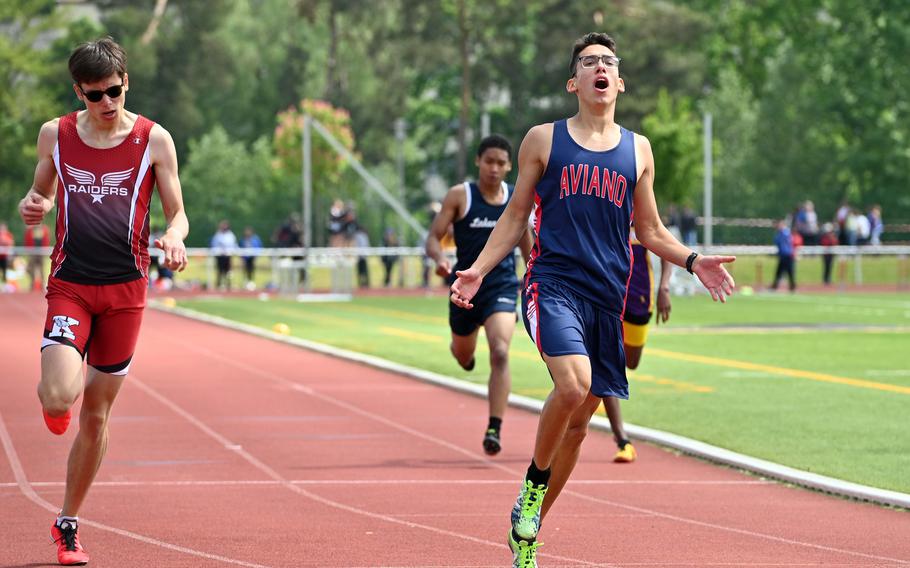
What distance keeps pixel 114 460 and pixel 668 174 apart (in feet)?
137

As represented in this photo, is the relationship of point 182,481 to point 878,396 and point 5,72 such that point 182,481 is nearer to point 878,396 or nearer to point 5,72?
point 878,396

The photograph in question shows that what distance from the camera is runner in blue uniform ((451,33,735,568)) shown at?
278 inches

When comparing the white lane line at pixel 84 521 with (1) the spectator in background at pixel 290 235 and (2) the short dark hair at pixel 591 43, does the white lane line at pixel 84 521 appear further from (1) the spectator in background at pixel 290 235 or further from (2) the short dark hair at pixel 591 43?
(1) the spectator in background at pixel 290 235

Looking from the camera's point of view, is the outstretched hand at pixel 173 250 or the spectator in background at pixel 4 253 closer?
the outstretched hand at pixel 173 250

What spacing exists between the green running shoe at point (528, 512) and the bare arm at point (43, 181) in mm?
2408

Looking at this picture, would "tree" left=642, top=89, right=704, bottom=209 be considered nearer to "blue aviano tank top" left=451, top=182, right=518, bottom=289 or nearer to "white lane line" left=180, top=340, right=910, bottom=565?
"white lane line" left=180, top=340, right=910, bottom=565

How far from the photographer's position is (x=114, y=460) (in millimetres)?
11000

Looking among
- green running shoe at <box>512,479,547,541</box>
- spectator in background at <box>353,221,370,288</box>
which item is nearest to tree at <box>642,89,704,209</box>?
spectator in background at <box>353,221,370,288</box>

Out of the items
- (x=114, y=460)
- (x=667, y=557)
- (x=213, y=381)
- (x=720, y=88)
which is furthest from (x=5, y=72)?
(x=667, y=557)

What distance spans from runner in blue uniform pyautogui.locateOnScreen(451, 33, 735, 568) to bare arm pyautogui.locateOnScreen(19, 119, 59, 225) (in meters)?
1.84

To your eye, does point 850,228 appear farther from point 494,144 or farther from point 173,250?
point 173,250

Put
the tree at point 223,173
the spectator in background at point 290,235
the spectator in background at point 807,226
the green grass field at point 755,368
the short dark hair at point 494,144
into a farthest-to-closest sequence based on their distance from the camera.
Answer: the tree at point 223,173 → the spectator in background at point 807,226 → the spectator in background at point 290,235 → the green grass field at point 755,368 → the short dark hair at point 494,144

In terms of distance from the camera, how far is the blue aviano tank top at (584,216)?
7.13 m

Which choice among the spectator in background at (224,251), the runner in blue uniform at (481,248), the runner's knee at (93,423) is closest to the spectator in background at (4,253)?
the spectator in background at (224,251)
